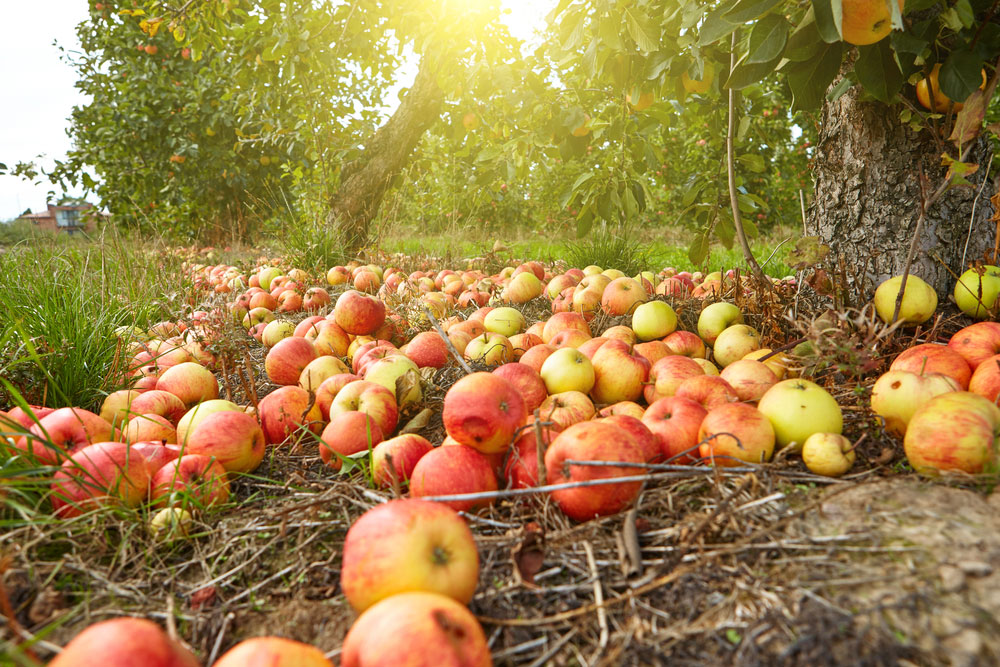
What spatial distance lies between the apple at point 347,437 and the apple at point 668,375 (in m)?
1.16

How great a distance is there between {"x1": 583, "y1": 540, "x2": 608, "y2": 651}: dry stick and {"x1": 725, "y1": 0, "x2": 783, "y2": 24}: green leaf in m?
1.65

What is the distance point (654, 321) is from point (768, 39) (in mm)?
1480

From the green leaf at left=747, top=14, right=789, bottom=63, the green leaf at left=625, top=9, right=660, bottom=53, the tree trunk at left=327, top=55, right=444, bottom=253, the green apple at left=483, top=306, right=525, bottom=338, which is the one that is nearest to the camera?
the green leaf at left=747, top=14, right=789, bottom=63

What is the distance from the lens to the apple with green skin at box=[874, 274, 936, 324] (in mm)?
2463

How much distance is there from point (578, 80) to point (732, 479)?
3340mm

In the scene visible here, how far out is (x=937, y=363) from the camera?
2.02 m

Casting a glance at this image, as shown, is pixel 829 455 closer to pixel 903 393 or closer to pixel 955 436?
pixel 955 436

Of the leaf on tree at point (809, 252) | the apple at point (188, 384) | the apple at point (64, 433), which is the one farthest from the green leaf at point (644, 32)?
→ the apple at point (64, 433)

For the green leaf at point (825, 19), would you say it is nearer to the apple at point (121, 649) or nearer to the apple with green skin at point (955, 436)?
the apple with green skin at point (955, 436)

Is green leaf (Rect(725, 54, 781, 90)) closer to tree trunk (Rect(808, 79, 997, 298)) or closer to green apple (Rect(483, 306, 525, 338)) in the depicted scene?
tree trunk (Rect(808, 79, 997, 298))

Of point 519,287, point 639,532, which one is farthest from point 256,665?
point 519,287

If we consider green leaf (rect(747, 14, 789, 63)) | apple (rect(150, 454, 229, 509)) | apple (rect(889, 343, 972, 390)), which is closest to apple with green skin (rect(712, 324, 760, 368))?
apple (rect(889, 343, 972, 390))

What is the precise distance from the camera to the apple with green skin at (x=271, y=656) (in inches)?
39.1

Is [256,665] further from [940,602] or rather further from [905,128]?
[905,128]
